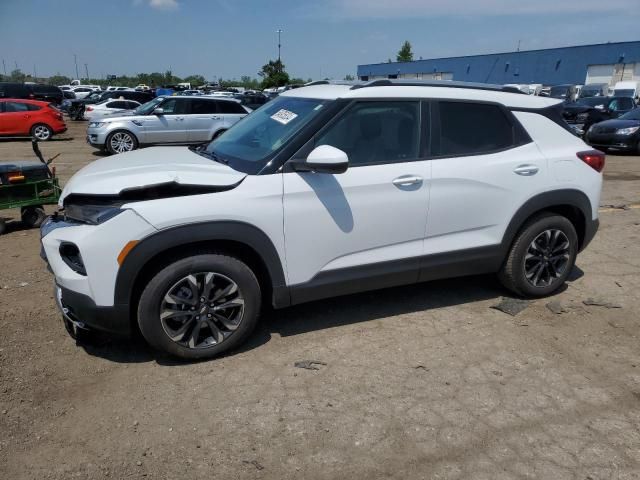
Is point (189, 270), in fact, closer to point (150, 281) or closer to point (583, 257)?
point (150, 281)

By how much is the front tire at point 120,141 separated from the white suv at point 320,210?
10.9 m

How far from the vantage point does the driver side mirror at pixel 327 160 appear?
316 cm

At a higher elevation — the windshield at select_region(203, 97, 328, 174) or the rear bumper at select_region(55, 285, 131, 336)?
the windshield at select_region(203, 97, 328, 174)

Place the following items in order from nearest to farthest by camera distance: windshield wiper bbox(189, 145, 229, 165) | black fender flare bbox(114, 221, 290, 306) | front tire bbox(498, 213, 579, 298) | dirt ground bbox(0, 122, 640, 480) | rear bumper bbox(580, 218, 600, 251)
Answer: dirt ground bbox(0, 122, 640, 480) < black fender flare bbox(114, 221, 290, 306) < windshield wiper bbox(189, 145, 229, 165) < front tire bbox(498, 213, 579, 298) < rear bumper bbox(580, 218, 600, 251)

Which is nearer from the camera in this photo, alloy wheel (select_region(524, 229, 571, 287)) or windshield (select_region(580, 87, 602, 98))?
alloy wheel (select_region(524, 229, 571, 287))

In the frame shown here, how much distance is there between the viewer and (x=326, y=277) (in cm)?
353

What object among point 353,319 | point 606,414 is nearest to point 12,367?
point 353,319

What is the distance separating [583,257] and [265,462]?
179 inches

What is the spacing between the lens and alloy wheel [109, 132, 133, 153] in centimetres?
1399

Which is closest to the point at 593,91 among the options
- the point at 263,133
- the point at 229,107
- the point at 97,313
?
the point at 229,107

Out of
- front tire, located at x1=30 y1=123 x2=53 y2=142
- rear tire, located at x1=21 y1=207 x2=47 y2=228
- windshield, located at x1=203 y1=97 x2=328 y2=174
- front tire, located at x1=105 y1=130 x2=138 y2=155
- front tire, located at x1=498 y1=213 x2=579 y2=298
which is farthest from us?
front tire, located at x1=30 y1=123 x2=53 y2=142

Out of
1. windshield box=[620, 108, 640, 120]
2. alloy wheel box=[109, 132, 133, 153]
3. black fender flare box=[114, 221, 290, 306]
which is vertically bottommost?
alloy wheel box=[109, 132, 133, 153]

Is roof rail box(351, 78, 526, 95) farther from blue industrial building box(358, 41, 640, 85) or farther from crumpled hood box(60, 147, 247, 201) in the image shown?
blue industrial building box(358, 41, 640, 85)

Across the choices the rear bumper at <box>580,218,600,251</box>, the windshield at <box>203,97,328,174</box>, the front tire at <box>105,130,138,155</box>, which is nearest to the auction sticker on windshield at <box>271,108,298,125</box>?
the windshield at <box>203,97,328,174</box>
